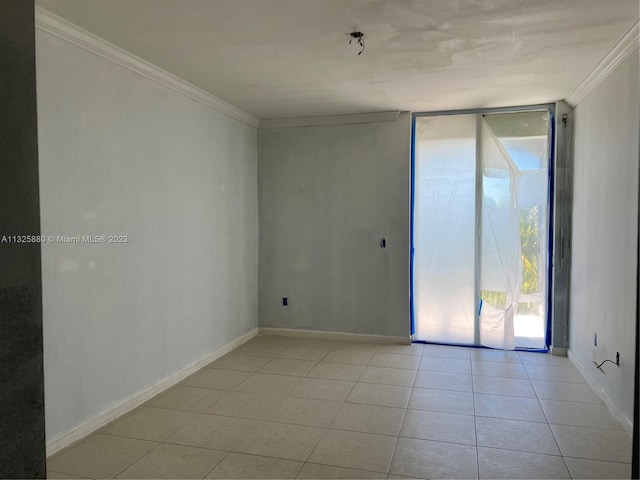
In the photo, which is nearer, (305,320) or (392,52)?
(392,52)

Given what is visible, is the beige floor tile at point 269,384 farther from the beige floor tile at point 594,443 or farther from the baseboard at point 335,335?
the beige floor tile at point 594,443

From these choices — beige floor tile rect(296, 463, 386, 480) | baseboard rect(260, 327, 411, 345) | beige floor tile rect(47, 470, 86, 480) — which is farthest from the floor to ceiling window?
beige floor tile rect(47, 470, 86, 480)

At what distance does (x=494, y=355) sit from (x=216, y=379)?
266cm

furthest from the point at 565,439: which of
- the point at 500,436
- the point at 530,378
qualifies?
the point at 530,378

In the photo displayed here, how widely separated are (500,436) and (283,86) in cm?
306

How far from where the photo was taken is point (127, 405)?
321 cm

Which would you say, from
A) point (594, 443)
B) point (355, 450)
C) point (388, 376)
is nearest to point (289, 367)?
point (388, 376)

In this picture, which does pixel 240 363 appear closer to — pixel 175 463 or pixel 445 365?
pixel 175 463

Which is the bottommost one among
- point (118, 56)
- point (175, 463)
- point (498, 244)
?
point (175, 463)

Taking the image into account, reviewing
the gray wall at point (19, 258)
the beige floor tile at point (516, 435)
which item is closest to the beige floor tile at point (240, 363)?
the beige floor tile at point (516, 435)

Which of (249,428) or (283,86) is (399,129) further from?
(249,428)

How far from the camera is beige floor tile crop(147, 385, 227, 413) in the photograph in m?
3.30

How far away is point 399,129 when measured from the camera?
4.89m

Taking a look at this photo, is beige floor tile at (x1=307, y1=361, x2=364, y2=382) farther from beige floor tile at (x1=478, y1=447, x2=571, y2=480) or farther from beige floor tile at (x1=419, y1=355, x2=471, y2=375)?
beige floor tile at (x1=478, y1=447, x2=571, y2=480)
